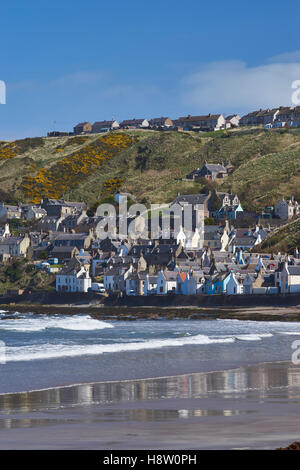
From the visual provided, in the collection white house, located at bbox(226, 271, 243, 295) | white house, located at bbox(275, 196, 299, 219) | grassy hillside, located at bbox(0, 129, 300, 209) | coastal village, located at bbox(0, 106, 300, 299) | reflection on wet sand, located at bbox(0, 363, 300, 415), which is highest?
grassy hillside, located at bbox(0, 129, 300, 209)

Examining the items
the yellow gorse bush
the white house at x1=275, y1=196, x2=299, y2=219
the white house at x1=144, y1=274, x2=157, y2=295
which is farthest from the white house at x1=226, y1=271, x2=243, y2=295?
the yellow gorse bush

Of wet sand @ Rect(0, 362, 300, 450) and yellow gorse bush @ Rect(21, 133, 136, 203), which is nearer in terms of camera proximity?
wet sand @ Rect(0, 362, 300, 450)

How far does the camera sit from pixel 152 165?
138500 mm

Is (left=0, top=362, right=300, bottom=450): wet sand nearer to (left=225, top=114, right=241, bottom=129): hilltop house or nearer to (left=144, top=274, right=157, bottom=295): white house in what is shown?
(left=144, top=274, right=157, bottom=295): white house

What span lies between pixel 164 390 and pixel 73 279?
58641 mm

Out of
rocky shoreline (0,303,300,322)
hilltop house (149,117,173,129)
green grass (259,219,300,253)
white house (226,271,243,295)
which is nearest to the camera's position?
rocky shoreline (0,303,300,322)

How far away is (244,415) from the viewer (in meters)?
16.9

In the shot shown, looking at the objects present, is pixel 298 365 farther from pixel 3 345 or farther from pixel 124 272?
pixel 124 272

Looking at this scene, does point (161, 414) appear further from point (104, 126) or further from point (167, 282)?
point (104, 126)

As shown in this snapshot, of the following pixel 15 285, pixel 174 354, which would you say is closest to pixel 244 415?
pixel 174 354

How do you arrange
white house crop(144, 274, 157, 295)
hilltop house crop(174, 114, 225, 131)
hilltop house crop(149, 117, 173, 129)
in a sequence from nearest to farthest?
white house crop(144, 274, 157, 295)
hilltop house crop(174, 114, 225, 131)
hilltop house crop(149, 117, 173, 129)

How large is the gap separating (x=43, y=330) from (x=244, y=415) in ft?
112

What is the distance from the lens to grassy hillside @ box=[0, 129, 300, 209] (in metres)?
115

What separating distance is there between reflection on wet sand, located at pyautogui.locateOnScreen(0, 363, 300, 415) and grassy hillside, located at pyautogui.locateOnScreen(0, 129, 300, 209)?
267ft
